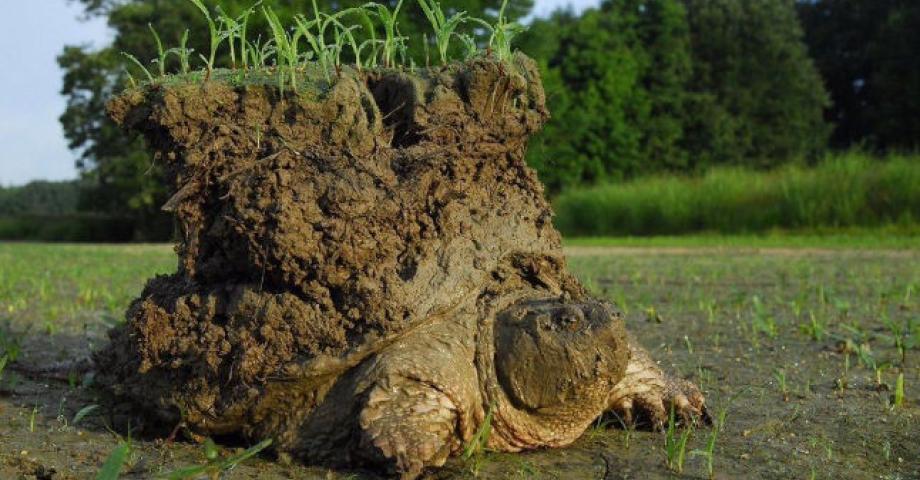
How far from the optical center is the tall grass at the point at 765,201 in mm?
16859

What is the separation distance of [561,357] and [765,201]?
58.1 feet

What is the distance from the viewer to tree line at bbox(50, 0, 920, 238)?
37.4 m

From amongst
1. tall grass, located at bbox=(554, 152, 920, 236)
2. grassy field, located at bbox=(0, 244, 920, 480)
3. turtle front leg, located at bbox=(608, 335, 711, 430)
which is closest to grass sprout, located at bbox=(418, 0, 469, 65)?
turtle front leg, located at bbox=(608, 335, 711, 430)

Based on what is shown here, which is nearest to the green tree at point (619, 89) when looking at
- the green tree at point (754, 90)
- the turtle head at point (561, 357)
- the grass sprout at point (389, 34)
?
the green tree at point (754, 90)

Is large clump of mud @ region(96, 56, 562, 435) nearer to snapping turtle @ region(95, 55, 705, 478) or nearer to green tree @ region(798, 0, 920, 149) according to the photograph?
snapping turtle @ region(95, 55, 705, 478)

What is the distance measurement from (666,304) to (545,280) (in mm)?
3634

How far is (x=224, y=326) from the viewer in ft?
7.39

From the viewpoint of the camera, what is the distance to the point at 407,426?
1.95 m

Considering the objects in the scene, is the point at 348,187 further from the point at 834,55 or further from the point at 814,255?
the point at 834,55

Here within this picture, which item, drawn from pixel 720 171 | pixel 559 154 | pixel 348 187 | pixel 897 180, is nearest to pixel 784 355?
pixel 348 187

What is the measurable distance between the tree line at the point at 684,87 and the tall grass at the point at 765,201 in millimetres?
12555

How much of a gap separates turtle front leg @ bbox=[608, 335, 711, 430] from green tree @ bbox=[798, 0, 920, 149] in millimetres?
41695

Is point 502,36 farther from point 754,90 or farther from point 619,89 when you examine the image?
point 754,90

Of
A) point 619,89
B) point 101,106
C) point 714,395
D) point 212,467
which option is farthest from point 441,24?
point 619,89
